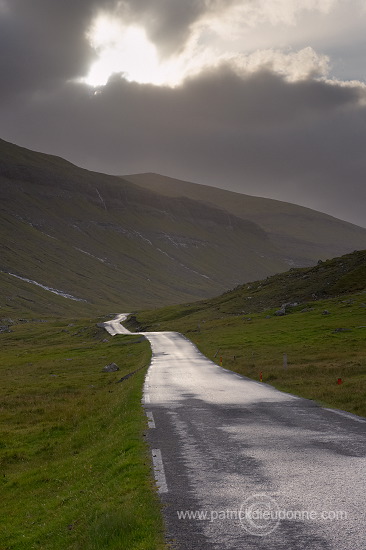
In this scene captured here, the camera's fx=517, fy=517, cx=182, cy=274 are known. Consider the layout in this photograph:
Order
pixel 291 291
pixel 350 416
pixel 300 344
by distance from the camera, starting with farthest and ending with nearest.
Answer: pixel 291 291, pixel 300 344, pixel 350 416

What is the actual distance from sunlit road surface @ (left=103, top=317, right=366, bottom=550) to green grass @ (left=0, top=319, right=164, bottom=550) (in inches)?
22.7

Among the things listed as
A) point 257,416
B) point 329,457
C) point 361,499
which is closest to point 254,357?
point 257,416

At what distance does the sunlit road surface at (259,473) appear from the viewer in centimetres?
804

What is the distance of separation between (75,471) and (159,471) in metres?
5.38

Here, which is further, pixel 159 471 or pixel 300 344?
pixel 300 344

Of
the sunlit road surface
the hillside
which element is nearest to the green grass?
the sunlit road surface

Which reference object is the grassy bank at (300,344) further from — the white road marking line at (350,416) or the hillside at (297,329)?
the white road marking line at (350,416)

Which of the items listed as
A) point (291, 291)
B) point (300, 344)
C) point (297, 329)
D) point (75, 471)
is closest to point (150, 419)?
point (75, 471)

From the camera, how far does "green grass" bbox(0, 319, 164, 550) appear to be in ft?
29.7

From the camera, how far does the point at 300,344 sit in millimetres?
56031

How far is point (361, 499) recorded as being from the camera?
9375 millimetres

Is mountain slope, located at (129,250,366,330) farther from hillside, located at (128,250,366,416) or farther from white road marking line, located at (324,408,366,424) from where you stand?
white road marking line, located at (324,408,366,424)

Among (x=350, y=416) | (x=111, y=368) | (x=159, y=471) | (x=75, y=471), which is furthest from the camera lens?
(x=111, y=368)

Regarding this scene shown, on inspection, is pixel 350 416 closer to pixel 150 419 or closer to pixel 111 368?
pixel 150 419
